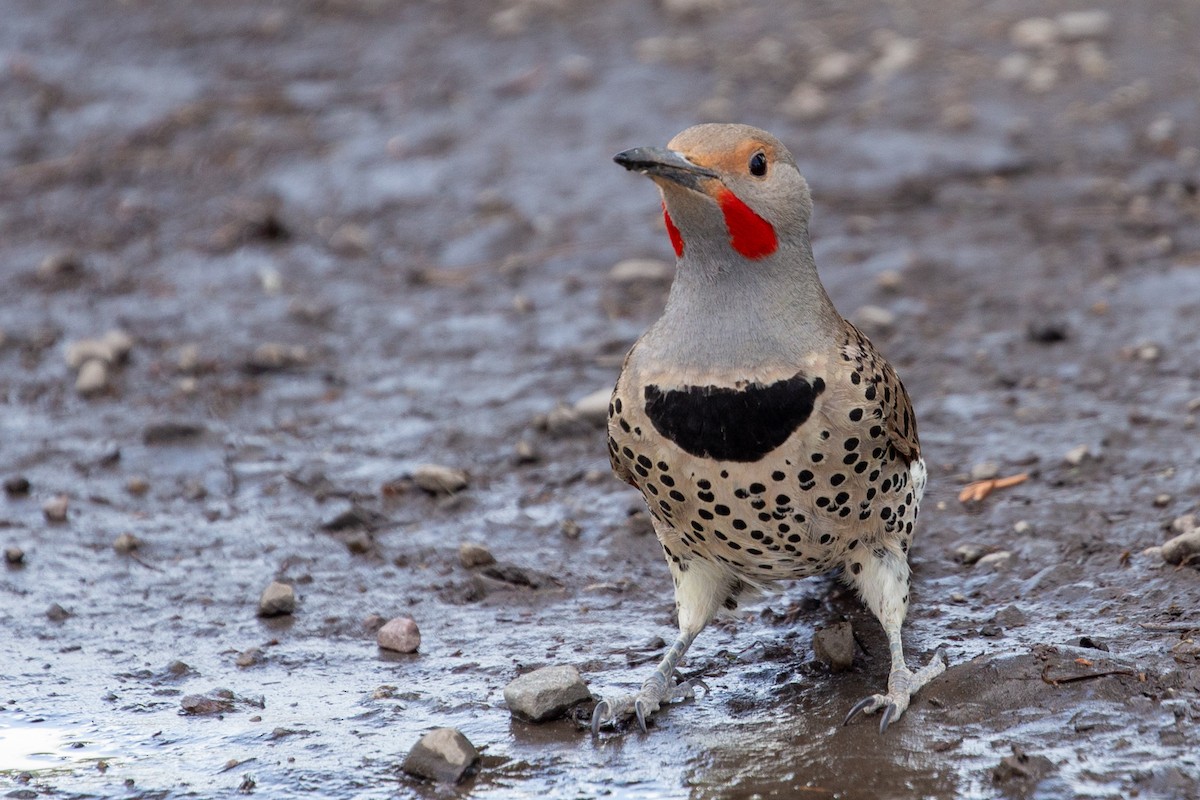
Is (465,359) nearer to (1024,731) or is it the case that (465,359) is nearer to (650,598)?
(650,598)

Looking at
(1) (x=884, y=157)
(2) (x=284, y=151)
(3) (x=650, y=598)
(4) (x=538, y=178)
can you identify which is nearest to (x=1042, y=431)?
(3) (x=650, y=598)

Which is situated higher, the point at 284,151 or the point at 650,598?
the point at 284,151

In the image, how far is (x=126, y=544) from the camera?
6055 mm

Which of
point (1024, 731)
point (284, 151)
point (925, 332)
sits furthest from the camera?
point (284, 151)

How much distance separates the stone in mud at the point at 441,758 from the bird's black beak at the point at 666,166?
1.65 meters

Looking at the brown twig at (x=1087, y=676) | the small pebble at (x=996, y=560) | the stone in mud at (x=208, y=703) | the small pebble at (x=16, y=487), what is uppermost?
the small pebble at (x=16, y=487)

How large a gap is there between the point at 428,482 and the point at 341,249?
9.78 feet

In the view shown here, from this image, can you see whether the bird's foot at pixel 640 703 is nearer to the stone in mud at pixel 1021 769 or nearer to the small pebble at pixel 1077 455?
the stone in mud at pixel 1021 769

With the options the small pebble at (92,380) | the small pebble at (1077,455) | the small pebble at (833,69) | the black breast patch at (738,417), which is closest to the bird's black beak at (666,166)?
the black breast patch at (738,417)

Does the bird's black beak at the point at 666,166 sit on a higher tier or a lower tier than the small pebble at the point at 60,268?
higher

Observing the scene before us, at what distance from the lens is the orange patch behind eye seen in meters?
4.42

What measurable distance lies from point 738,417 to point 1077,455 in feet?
7.55

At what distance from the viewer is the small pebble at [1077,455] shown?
19.7 feet

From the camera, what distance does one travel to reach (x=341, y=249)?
904 cm
